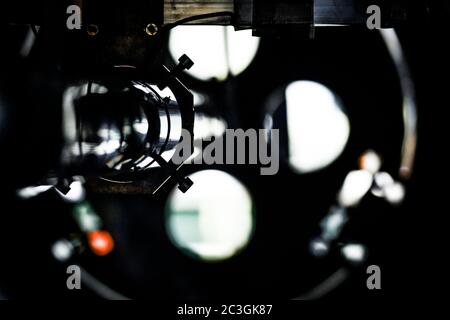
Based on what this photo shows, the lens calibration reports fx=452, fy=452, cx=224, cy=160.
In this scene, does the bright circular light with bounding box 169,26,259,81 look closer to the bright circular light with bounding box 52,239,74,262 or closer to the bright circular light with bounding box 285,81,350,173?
the bright circular light with bounding box 285,81,350,173

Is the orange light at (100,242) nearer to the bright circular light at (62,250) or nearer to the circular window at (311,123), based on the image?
the bright circular light at (62,250)

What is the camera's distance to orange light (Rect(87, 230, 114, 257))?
681 cm

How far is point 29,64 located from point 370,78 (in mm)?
7012

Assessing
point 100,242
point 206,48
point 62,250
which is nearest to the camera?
point 62,250

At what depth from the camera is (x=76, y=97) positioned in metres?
1.18

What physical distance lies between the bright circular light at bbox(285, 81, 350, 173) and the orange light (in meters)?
3.20

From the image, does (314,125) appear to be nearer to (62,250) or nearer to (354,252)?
(354,252)

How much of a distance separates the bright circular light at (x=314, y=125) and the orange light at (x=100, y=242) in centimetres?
320

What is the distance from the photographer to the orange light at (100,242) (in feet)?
22.3

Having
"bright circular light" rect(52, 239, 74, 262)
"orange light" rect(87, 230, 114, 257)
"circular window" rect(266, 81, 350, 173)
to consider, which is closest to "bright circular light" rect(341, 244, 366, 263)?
"circular window" rect(266, 81, 350, 173)

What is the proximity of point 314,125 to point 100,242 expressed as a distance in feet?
12.8

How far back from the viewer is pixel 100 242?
22.7 feet

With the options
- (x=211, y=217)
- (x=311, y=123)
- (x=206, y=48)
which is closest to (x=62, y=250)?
(x=211, y=217)

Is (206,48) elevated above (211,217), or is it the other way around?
(206,48)
